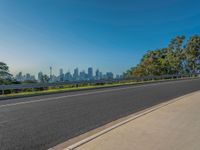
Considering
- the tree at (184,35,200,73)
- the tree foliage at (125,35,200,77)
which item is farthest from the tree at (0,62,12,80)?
the tree at (184,35,200,73)

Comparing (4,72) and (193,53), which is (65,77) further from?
(193,53)

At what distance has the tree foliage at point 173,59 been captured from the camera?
6675 cm

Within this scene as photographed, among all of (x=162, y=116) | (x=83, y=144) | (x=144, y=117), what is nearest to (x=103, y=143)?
(x=83, y=144)

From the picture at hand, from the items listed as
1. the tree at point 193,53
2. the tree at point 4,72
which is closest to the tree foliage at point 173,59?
the tree at point 193,53

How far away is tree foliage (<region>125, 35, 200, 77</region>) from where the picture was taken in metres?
66.8

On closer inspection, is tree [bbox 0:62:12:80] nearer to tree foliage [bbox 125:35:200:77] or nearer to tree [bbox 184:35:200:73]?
tree foliage [bbox 125:35:200:77]

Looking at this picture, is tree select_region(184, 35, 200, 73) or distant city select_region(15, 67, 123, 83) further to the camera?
tree select_region(184, 35, 200, 73)

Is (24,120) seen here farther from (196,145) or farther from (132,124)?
(196,145)

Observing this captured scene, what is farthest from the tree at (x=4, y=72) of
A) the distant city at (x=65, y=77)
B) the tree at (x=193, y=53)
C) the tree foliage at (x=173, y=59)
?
the tree at (x=193, y=53)

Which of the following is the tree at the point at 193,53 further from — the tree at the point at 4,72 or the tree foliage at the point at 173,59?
the tree at the point at 4,72

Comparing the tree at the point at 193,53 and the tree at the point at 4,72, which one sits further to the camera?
the tree at the point at 193,53

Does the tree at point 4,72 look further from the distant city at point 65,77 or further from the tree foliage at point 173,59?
the tree foliage at point 173,59

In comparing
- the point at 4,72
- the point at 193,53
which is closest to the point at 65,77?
the point at 4,72

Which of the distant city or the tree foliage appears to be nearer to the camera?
the distant city
